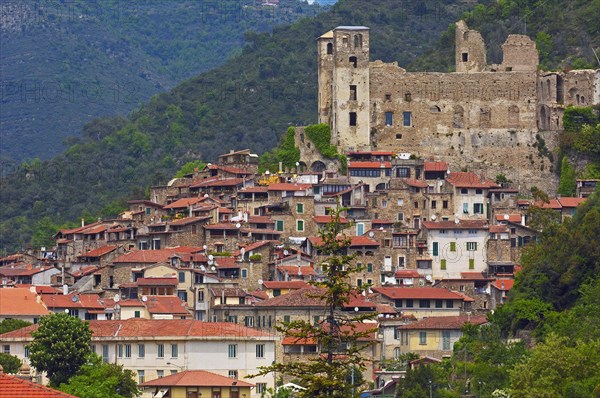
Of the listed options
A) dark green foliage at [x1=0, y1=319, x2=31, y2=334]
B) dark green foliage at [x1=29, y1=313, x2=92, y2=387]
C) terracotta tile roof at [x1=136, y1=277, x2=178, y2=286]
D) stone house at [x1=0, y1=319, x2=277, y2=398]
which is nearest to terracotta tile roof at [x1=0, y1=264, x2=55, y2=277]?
terracotta tile roof at [x1=136, y1=277, x2=178, y2=286]

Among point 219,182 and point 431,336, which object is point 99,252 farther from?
point 431,336

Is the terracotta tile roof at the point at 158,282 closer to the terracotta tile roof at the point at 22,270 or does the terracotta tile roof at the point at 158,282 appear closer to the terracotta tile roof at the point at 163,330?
the terracotta tile roof at the point at 163,330

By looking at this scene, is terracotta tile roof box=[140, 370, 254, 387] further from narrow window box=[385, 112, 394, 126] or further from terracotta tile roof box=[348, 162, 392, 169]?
narrow window box=[385, 112, 394, 126]

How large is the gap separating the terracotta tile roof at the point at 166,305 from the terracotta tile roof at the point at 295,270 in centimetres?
554

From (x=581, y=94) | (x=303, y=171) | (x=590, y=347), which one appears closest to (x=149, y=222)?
(x=303, y=171)

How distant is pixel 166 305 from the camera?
7931 cm

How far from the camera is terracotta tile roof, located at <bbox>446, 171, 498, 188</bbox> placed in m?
92.0

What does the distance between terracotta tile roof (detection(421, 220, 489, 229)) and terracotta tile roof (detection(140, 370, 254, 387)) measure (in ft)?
79.0

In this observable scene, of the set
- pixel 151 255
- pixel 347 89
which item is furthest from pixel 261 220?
pixel 347 89

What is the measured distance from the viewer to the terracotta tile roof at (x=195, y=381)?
63.6 m

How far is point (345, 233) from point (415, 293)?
480 centimetres

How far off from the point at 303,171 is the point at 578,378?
4275 centimetres

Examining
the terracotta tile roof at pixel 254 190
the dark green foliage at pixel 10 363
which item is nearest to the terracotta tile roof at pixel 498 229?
the terracotta tile roof at pixel 254 190

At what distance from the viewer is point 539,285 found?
255 ft
